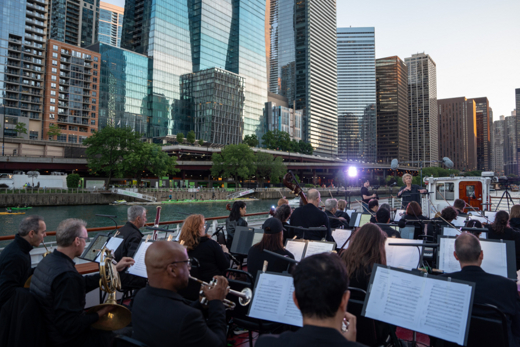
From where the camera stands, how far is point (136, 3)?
9812cm

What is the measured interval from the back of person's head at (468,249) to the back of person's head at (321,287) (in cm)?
192

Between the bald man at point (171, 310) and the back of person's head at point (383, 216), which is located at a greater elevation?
the back of person's head at point (383, 216)

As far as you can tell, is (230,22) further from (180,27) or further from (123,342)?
(123,342)

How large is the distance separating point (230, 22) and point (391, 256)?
382ft

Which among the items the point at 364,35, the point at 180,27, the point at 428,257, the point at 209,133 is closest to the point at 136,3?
the point at 180,27

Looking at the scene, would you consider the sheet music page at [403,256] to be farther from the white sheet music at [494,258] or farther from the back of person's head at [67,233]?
the back of person's head at [67,233]

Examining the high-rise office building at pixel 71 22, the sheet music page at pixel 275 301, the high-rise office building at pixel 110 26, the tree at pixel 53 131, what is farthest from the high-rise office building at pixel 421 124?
the sheet music page at pixel 275 301

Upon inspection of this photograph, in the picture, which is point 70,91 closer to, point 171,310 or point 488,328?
point 171,310

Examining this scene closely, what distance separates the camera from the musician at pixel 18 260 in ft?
9.59

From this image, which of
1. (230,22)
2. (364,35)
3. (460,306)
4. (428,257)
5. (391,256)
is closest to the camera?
(460,306)

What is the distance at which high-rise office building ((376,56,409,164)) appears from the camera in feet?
580

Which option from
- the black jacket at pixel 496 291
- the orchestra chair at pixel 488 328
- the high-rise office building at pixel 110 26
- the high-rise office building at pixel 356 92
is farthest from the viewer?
the high-rise office building at pixel 356 92

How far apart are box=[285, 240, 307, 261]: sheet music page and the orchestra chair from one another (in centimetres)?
194

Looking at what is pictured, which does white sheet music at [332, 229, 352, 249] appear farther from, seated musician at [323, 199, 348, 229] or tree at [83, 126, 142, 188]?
tree at [83, 126, 142, 188]
